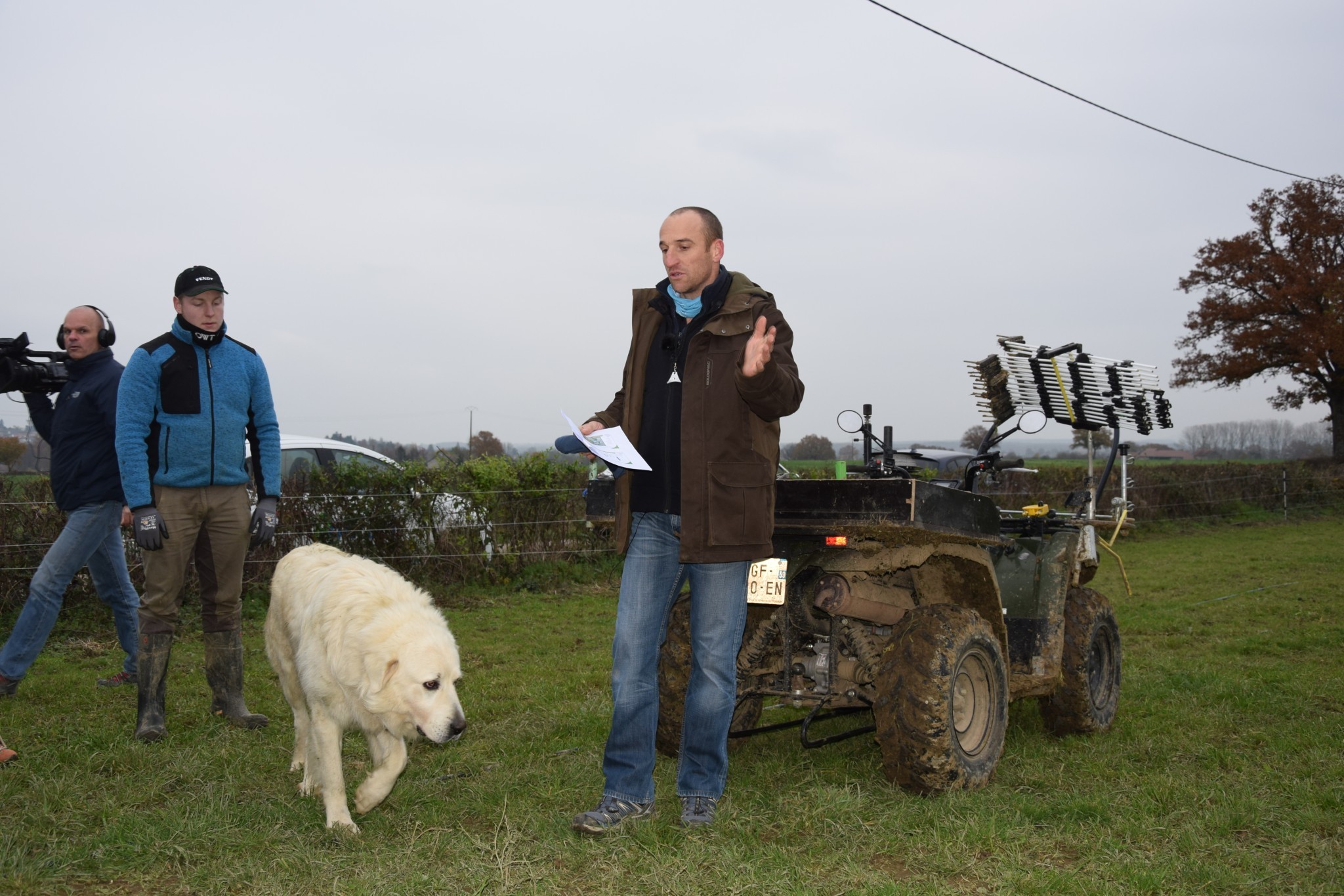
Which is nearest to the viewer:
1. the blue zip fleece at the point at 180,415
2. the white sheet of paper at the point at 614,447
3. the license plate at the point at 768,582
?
the white sheet of paper at the point at 614,447

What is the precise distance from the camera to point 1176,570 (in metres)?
12.7

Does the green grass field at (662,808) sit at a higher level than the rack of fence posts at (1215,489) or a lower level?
lower

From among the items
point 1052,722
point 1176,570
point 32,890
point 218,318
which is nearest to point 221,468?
point 218,318

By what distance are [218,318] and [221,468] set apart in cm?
77

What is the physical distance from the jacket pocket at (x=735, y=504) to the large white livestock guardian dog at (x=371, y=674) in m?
1.14

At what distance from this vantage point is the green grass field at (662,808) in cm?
312

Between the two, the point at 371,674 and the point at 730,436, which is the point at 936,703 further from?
the point at 371,674

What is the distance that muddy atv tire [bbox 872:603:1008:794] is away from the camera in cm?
379

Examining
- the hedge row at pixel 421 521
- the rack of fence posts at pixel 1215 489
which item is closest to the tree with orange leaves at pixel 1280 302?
the rack of fence posts at pixel 1215 489

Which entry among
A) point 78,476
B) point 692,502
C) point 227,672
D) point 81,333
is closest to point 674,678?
point 692,502

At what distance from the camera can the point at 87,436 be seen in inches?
222

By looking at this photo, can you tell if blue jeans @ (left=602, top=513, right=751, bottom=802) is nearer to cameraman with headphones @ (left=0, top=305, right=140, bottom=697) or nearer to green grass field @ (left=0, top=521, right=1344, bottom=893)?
green grass field @ (left=0, top=521, right=1344, bottom=893)

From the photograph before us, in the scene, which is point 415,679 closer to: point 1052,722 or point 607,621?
point 1052,722

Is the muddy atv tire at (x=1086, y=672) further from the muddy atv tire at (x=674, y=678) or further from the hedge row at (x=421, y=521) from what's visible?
the hedge row at (x=421, y=521)
